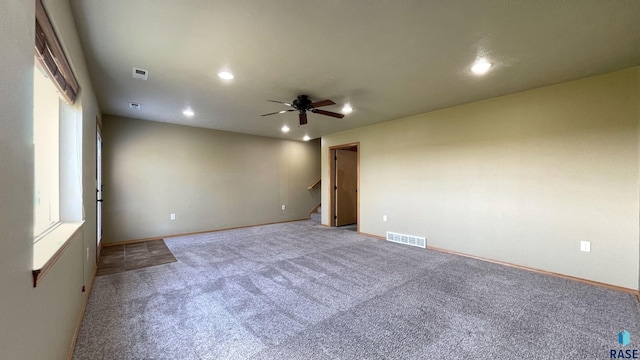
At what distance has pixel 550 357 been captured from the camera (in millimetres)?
1725

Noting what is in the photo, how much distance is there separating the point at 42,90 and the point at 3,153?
4.89ft

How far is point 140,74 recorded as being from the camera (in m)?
2.85

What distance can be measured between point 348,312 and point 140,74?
3305mm

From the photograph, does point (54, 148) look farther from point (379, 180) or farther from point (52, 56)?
point (379, 180)

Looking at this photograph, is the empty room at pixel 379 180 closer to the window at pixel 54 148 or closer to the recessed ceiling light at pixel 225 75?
the window at pixel 54 148

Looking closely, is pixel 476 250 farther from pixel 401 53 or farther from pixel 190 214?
pixel 190 214

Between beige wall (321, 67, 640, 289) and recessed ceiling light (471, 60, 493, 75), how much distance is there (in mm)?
1127

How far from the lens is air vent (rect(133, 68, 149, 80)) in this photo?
9.04ft

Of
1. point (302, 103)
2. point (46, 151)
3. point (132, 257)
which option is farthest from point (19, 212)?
point (132, 257)

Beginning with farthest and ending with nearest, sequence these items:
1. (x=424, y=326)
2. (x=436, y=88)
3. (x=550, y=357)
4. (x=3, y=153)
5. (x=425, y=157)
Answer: (x=425, y=157)
(x=436, y=88)
(x=424, y=326)
(x=550, y=357)
(x=3, y=153)

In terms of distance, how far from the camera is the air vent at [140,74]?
108 inches

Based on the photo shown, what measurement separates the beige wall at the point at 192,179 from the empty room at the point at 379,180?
0.19ft

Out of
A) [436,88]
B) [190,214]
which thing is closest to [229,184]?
[190,214]

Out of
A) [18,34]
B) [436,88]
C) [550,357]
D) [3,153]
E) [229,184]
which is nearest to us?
[3,153]
